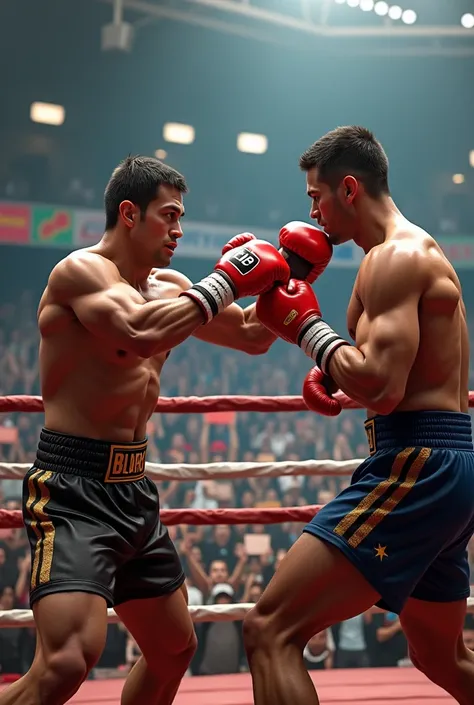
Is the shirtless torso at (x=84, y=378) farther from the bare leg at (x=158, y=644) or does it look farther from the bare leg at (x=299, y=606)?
the bare leg at (x=299, y=606)

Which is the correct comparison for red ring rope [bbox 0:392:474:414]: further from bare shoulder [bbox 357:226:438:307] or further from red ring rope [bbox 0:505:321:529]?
bare shoulder [bbox 357:226:438:307]

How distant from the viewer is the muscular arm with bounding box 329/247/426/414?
A: 1.76 metres

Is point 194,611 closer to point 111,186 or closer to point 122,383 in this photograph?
point 122,383

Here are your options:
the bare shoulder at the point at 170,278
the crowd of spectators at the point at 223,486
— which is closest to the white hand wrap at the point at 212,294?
the bare shoulder at the point at 170,278

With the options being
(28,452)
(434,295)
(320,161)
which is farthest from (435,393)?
(28,452)

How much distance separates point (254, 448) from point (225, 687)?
5.84 m

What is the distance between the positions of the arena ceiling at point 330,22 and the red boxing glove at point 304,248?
343 inches

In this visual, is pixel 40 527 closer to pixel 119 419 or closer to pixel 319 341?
pixel 119 419

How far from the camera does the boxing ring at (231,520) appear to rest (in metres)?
2.61

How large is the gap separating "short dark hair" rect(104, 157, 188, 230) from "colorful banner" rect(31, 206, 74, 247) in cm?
821

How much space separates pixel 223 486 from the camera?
7.06 m

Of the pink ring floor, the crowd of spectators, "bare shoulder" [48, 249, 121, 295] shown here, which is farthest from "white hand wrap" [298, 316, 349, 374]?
the crowd of spectators

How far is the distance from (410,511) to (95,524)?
2.28 ft

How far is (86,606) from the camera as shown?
176 centimetres
